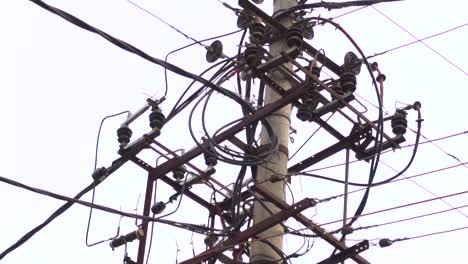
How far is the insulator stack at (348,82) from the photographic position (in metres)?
12.2

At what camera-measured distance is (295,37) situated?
12.3m

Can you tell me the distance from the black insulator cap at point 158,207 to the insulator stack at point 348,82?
2867 millimetres

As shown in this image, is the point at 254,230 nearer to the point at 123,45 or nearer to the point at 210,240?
the point at 210,240

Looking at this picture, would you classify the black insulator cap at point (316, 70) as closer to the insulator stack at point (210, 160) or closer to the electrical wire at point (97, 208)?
the insulator stack at point (210, 160)

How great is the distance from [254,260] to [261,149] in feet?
4.60

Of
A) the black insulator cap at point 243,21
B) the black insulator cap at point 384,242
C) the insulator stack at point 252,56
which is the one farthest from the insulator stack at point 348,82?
the black insulator cap at point 384,242

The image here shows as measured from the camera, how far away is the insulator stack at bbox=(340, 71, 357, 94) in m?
12.2

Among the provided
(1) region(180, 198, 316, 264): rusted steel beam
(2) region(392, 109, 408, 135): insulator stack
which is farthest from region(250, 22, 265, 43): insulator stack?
(1) region(180, 198, 316, 264): rusted steel beam

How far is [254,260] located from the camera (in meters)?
11.5

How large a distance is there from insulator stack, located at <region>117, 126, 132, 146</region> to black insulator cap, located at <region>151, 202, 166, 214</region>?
0.92 meters

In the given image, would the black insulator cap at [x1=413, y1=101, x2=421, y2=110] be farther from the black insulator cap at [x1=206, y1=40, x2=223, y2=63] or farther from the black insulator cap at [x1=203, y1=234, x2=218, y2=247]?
the black insulator cap at [x1=203, y1=234, x2=218, y2=247]

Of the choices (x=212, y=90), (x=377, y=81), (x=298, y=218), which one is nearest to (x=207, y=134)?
(x=212, y=90)

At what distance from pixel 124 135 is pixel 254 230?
240 centimetres

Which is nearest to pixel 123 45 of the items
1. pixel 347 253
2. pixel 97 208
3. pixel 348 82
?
pixel 97 208
